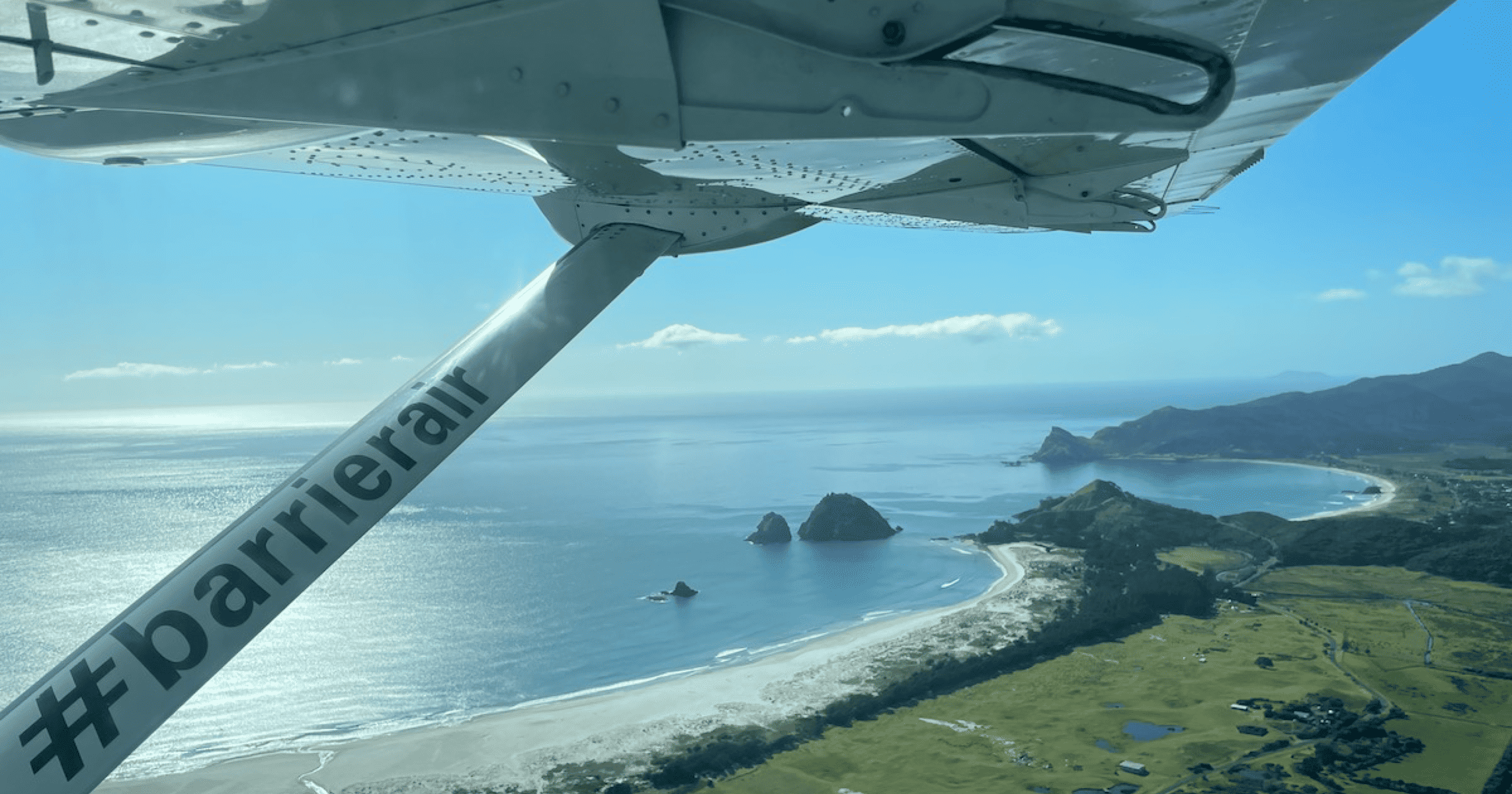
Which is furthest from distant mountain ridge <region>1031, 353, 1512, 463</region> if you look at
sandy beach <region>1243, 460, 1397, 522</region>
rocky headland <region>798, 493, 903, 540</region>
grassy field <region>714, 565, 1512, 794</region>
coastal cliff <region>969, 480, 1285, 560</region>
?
grassy field <region>714, 565, 1512, 794</region>

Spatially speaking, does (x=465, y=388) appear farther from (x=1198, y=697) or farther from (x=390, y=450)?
(x=1198, y=697)

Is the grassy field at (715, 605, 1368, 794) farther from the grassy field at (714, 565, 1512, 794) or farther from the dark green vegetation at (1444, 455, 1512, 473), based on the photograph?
the dark green vegetation at (1444, 455, 1512, 473)

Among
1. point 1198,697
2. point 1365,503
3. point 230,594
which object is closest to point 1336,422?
point 1365,503

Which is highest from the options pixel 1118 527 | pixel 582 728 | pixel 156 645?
pixel 156 645

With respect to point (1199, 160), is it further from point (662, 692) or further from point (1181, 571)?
point (1181, 571)

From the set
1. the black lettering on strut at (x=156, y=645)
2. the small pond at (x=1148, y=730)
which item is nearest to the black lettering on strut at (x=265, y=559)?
the black lettering on strut at (x=156, y=645)
